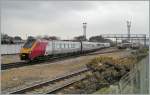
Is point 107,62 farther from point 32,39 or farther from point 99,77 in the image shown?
point 32,39

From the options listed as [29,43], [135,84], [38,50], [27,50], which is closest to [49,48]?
[38,50]

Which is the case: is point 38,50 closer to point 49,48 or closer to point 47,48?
point 47,48

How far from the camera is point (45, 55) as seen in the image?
2920 centimetres

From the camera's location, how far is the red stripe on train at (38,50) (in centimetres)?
2659

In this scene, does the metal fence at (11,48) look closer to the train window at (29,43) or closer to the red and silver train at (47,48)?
the red and silver train at (47,48)

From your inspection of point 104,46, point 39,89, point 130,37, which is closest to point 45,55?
point 39,89

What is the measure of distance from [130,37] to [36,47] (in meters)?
36.2

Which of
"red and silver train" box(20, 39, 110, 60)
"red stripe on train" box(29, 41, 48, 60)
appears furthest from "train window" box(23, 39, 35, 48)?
"red stripe on train" box(29, 41, 48, 60)

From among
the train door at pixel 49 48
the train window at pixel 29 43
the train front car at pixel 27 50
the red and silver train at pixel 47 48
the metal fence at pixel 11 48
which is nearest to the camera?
the train front car at pixel 27 50

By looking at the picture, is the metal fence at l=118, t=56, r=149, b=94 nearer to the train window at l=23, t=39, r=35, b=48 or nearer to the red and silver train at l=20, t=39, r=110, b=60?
the red and silver train at l=20, t=39, r=110, b=60

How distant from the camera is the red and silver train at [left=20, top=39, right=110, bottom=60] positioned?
26.7 m

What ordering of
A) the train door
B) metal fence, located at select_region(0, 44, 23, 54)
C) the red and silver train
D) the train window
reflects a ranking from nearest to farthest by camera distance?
1. the red and silver train
2. the train window
3. the train door
4. metal fence, located at select_region(0, 44, 23, 54)

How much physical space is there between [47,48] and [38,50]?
221 centimetres

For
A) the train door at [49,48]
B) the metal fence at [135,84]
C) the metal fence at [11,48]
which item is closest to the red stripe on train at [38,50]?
the train door at [49,48]
